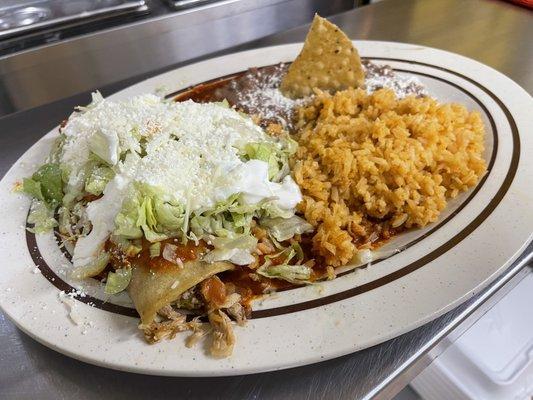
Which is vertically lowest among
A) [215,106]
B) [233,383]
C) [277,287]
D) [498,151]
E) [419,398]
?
[419,398]

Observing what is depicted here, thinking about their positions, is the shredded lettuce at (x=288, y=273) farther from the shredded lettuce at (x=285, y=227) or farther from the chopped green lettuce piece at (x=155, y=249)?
the chopped green lettuce piece at (x=155, y=249)

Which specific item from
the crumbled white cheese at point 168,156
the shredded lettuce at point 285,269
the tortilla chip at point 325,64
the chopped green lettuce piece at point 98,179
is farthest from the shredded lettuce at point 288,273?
the tortilla chip at point 325,64

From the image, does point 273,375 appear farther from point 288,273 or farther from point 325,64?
point 325,64

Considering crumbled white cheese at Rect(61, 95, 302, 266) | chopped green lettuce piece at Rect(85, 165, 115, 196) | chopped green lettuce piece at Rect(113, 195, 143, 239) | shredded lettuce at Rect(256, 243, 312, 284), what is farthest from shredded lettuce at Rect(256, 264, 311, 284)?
chopped green lettuce piece at Rect(85, 165, 115, 196)

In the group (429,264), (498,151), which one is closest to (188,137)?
(429,264)

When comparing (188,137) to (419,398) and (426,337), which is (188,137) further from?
(419,398)
